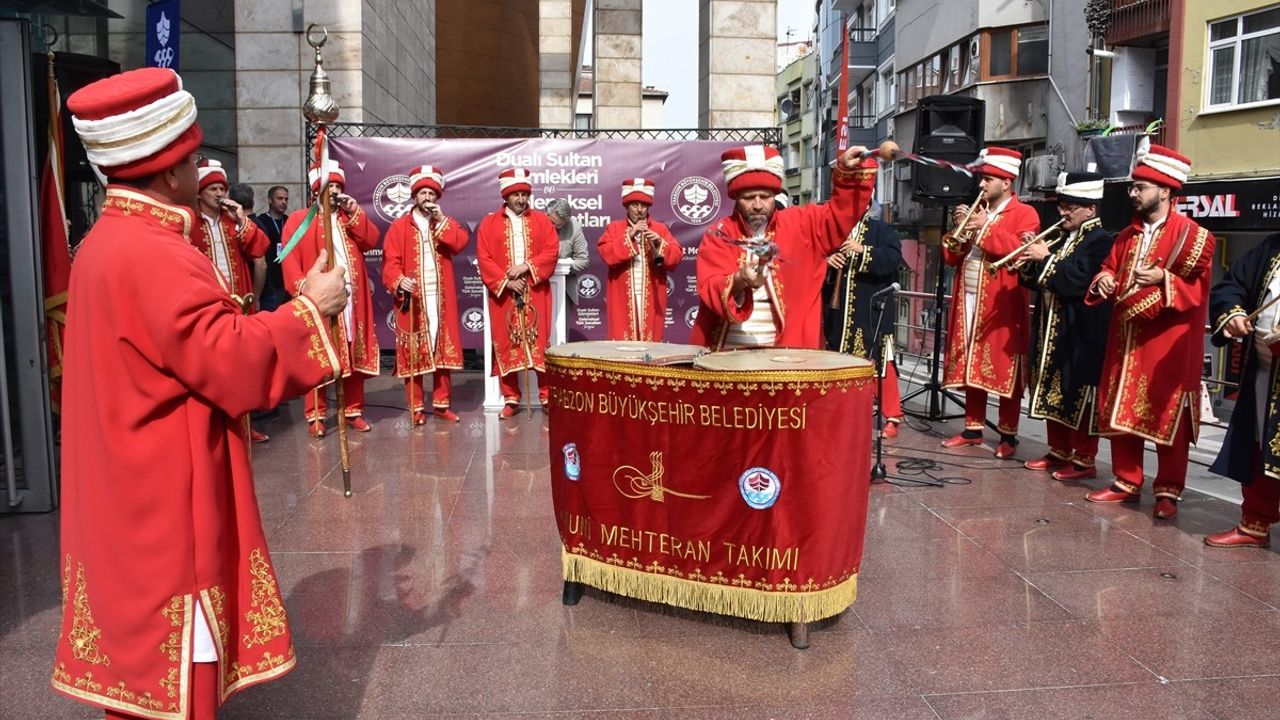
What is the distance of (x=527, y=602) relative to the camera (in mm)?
4633

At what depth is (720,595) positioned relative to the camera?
4.19 meters

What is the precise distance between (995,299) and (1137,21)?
17.3m

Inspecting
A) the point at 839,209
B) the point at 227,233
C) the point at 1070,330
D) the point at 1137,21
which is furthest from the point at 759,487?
the point at 1137,21

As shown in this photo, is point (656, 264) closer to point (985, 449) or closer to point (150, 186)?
point (985, 449)

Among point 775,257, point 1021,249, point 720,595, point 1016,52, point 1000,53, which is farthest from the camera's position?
point 1000,53

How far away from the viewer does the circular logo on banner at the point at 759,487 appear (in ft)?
13.2

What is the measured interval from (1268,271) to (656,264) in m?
5.41

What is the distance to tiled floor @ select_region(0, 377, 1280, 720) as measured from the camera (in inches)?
145

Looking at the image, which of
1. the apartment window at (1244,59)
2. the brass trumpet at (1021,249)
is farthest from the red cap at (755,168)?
the apartment window at (1244,59)

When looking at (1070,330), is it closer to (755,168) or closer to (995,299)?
(995,299)

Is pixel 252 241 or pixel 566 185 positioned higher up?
pixel 566 185

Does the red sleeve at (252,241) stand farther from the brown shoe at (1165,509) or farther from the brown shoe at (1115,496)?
the brown shoe at (1165,509)

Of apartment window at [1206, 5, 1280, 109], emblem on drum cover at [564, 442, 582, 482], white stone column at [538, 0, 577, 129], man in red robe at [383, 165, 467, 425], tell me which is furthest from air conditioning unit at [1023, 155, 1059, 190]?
emblem on drum cover at [564, 442, 582, 482]

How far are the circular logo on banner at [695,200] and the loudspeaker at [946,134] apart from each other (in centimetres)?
257
